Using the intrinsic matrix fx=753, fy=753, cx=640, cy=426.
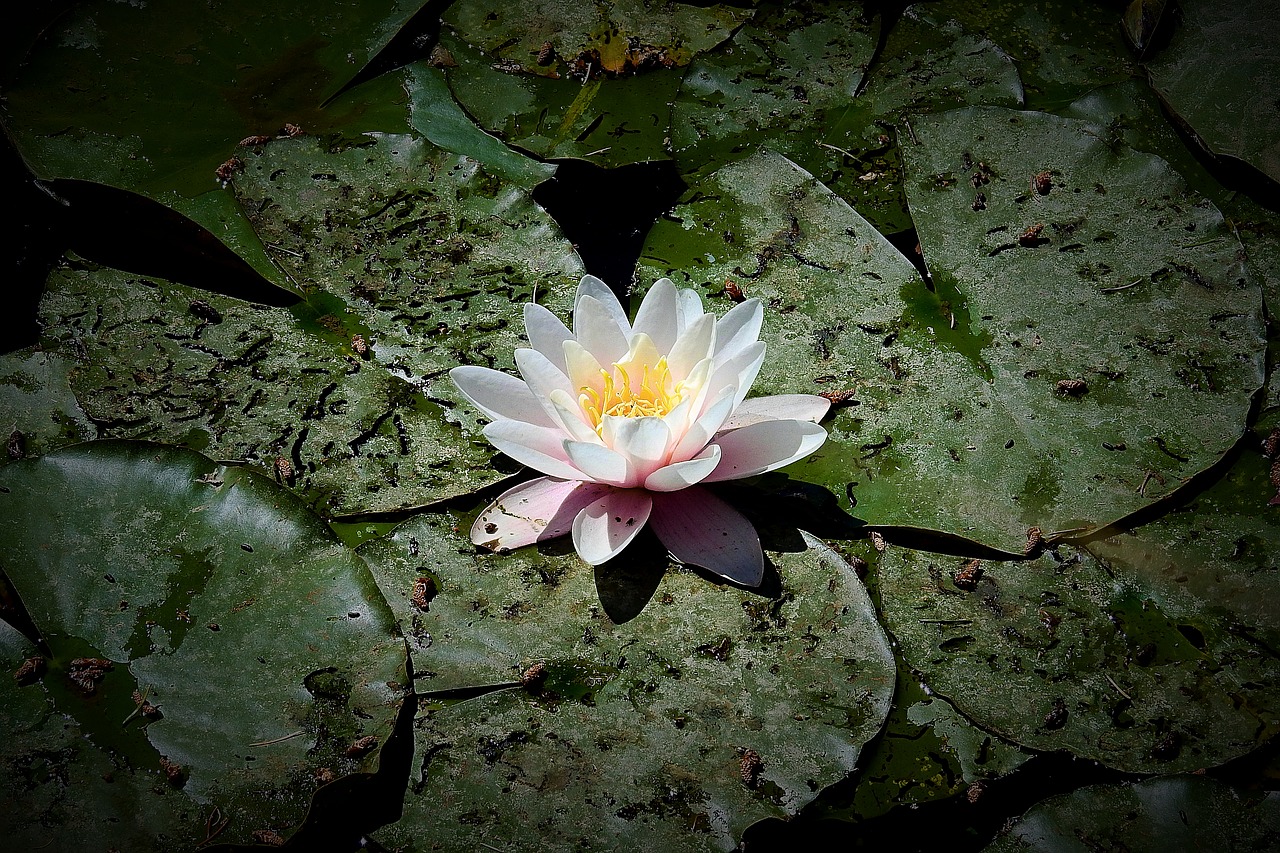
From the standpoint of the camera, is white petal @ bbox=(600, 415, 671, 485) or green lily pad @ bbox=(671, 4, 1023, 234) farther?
green lily pad @ bbox=(671, 4, 1023, 234)

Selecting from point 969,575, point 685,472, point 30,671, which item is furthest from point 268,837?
point 969,575

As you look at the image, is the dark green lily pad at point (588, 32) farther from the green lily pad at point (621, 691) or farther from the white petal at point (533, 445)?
the green lily pad at point (621, 691)

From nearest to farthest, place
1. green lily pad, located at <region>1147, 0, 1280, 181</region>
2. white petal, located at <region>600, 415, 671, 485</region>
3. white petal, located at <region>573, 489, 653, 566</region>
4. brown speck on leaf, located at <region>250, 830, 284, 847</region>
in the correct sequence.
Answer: brown speck on leaf, located at <region>250, 830, 284, 847</region> < white petal, located at <region>600, 415, 671, 485</region> < white petal, located at <region>573, 489, 653, 566</region> < green lily pad, located at <region>1147, 0, 1280, 181</region>

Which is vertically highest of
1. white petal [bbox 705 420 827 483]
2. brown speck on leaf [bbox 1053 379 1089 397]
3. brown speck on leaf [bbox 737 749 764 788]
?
brown speck on leaf [bbox 1053 379 1089 397]

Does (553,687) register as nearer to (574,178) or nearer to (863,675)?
(863,675)

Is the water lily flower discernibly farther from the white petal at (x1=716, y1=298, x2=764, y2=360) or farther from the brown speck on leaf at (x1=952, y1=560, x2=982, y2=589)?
the brown speck on leaf at (x1=952, y1=560, x2=982, y2=589)

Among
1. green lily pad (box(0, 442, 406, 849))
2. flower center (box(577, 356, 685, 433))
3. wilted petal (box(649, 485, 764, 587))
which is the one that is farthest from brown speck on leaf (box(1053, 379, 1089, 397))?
green lily pad (box(0, 442, 406, 849))
